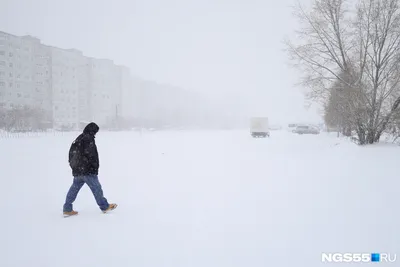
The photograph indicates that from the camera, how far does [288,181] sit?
7.57 metres

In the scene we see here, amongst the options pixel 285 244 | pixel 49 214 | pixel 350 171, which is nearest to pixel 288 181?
pixel 350 171

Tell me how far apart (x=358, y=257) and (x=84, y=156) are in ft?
16.7

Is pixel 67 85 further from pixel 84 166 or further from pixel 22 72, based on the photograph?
pixel 84 166

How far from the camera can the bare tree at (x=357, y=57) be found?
12.8m

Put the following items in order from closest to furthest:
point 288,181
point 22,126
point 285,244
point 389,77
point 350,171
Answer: point 285,244
point 288,181
point 350,171
point 389,77
point 22,126

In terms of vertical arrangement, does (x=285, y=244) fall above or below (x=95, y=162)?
below

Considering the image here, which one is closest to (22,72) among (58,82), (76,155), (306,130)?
(58,82)

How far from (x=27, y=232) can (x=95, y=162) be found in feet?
5.44

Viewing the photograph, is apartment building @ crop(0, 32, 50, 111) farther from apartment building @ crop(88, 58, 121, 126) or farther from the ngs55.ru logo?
the ngs55.ru logo

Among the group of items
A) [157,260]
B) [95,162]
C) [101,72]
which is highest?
[101,72]

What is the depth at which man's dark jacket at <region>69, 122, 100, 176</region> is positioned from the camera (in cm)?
479

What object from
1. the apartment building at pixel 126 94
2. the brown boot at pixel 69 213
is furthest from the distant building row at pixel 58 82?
the brown boot at pixel 69 213

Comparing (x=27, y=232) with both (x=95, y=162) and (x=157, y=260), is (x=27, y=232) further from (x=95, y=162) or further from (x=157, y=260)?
(x=157, y=260)

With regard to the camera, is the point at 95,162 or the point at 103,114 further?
the point at 103,114
